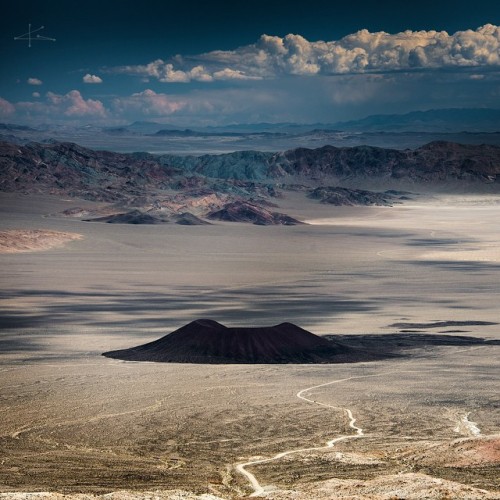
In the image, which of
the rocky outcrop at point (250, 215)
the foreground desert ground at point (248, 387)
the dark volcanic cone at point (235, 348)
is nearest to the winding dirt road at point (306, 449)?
the foreground desert ground at point (248, 387)

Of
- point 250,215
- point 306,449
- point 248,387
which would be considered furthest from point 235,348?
point 250,215

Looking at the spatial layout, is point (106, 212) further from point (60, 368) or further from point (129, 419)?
point (129, 419)

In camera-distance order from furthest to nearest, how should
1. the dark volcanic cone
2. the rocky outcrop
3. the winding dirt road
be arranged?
the rocky outcrop, the dark volcanic cone, the winding dirt road

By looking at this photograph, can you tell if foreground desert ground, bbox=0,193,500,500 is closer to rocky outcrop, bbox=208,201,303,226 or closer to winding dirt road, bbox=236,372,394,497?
winding dirt road, bbox=236,372,394,497

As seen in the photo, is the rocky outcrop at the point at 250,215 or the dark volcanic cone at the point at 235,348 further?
the rocky outcrop at the point at 250,215

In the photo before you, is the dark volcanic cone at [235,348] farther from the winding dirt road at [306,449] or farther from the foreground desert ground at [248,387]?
the winding dirt road at [306,449]

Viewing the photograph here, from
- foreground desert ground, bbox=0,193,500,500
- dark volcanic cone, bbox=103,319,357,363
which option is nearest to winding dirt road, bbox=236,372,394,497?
foreground desert ground, bbox=0,193,500,500
